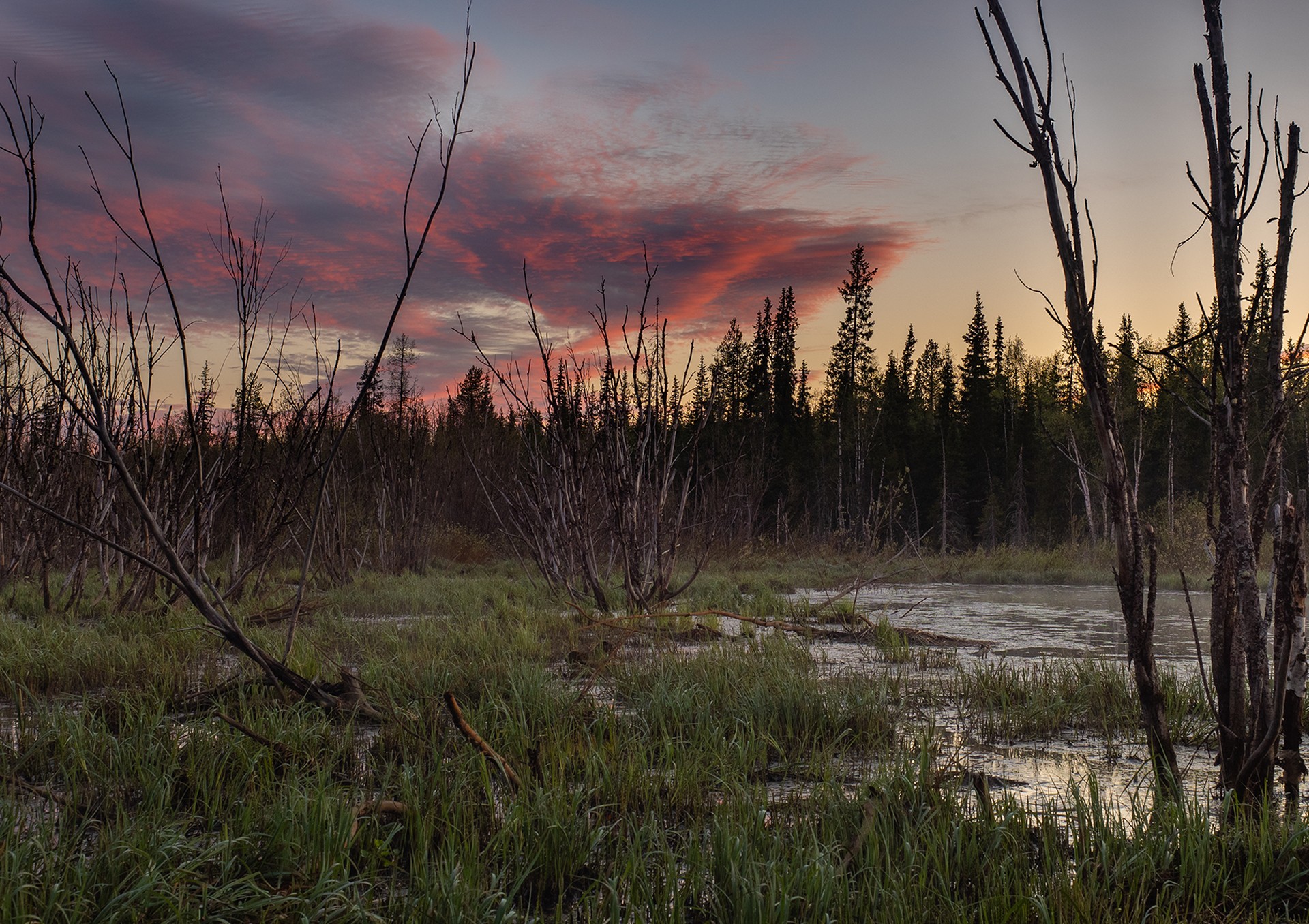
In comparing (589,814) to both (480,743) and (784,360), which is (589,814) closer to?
(480,743)

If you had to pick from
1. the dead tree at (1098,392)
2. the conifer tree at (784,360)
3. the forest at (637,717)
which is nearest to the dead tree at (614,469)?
the forest at (637,717)

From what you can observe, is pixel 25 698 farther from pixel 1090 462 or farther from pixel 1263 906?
pixel 1090 462

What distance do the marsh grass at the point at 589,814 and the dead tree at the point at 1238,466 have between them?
0.35m

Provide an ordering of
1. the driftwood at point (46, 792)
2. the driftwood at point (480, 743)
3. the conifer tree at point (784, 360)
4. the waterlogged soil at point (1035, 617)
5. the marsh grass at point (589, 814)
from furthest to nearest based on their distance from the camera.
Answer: the conifer tree at point (784, 360) → the waterlogged soil at point (1035, 617) → the driftwood at point (480, 743) → the driftwood at point (46, 792) → the marsh grass at point (589, 814)

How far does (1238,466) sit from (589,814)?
2.15 m

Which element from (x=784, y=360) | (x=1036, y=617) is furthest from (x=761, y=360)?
(x=1036, y=617)

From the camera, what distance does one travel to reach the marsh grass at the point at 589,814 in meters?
1.90

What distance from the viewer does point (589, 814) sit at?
2.31 m

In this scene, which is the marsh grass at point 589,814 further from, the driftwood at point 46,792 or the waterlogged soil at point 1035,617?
the waterlogged soil at point 1035,617

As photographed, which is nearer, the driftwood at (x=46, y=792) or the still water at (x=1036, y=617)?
the driftwood at (x=46, y=792)

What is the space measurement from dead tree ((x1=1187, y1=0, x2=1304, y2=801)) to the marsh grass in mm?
349

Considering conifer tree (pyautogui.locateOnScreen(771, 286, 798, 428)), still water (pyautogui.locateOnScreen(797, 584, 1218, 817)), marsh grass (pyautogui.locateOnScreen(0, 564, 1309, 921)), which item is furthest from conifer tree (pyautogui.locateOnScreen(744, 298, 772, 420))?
marsh grass (pyautogui.locateOnScreen(0, 564, 1309, 921))

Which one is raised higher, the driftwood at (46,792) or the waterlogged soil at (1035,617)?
the driftwood at (46,792)

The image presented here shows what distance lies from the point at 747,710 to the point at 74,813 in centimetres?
247
